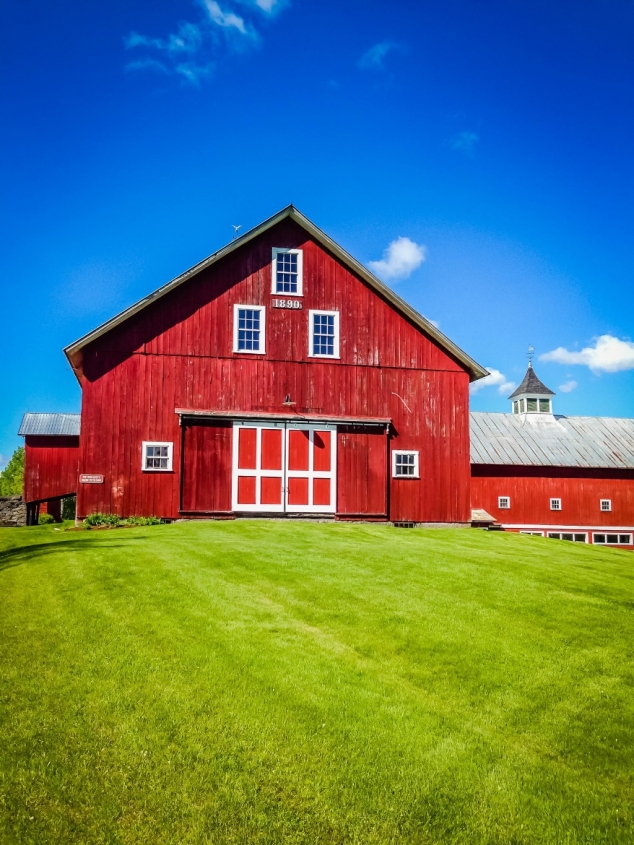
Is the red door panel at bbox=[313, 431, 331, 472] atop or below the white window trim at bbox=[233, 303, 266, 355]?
below

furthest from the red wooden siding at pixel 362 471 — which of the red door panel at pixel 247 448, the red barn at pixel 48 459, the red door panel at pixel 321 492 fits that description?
the red barn at pixel 48 459

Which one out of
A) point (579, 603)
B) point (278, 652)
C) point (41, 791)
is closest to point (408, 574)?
point (579, 603)

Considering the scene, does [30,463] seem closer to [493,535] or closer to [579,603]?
[493,535]

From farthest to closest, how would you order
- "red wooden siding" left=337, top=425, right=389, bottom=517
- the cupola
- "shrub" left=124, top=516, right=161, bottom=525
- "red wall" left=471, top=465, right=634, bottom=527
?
the cupola
"red wall" left=471, top=465, right=634, bottom=527
"red wooden siding" left=337, top=425, right=389, bottom=517
"shrub" left=124, top=516, right=161, bottom=525

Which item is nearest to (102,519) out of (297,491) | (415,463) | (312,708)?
(297,491)

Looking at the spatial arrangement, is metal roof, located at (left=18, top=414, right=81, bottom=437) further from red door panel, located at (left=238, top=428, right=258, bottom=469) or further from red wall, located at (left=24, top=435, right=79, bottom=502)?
red door panel, located at (left=238, top=428, right=258, bottom=469)

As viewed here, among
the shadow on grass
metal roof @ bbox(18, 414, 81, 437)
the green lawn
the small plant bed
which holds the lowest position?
the green lawn

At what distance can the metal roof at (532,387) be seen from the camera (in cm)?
3909

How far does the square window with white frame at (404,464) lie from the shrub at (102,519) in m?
9.10

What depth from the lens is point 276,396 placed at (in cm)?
2086

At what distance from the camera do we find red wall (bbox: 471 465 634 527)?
32688mm

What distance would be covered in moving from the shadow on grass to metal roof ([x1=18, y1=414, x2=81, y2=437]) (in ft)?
64.8

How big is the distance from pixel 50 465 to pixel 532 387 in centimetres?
2867

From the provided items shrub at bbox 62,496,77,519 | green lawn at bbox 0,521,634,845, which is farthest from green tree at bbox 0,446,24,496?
green lawn at bbox 0,521,634,845
